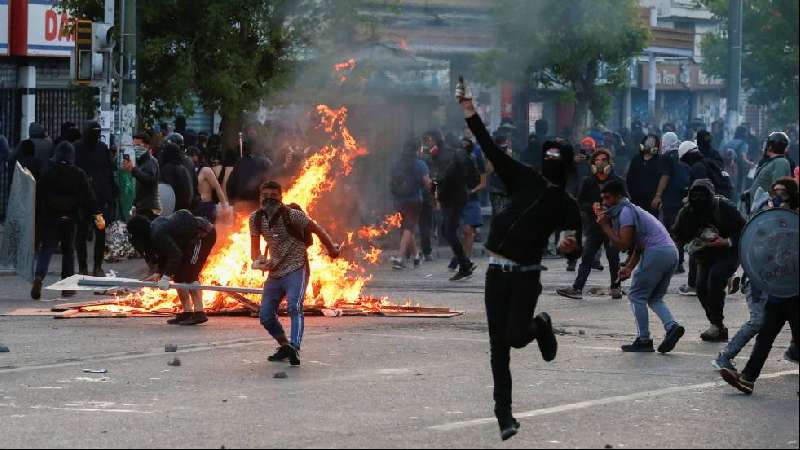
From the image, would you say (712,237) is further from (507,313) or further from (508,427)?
(508,427)

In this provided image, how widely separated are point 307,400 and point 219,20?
14.0 meters

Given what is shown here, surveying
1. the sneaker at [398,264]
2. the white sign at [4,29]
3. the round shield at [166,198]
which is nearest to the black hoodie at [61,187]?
the round shield at [166,198]

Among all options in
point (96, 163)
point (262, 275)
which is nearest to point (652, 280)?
point (262, 275)

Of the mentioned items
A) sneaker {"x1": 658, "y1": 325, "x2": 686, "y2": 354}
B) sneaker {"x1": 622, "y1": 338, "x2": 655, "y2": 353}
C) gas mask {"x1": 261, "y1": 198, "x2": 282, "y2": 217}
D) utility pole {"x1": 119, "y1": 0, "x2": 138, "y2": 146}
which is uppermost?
utility pole {"x1": 119, "y1": 0, "x2": 138, "y2": 146}

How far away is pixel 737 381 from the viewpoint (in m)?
10.2

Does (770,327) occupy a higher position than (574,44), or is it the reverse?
(574,44)

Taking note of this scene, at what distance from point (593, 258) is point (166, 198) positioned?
4569 millimetres

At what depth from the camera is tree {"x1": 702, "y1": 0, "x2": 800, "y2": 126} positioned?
2938 centimetres

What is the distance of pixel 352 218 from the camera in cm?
1989

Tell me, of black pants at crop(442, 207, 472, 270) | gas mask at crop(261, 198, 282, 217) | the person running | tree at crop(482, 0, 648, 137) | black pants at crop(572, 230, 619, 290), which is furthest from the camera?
tree at crop(482, 0, 648, 137)

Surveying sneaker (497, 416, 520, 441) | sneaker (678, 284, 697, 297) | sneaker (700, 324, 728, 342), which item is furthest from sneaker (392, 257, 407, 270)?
sneaker (497, 416, 520, 441)

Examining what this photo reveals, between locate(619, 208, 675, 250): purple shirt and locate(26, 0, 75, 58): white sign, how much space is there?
1636 cm

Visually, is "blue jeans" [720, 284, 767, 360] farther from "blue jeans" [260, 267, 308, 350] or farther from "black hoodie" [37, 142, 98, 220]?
"black hoodie" [37, 142, 98, 220]

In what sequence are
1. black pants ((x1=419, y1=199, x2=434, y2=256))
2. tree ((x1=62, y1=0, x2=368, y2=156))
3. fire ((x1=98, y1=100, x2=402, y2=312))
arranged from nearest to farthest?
fire ((x1=98, y1=100, x2=402, y2=312)) → black pants ((x1=419, y1=199, x2=434, y2=256)) → tree ((x1=62, y1=0, x2=368, y2=156))
